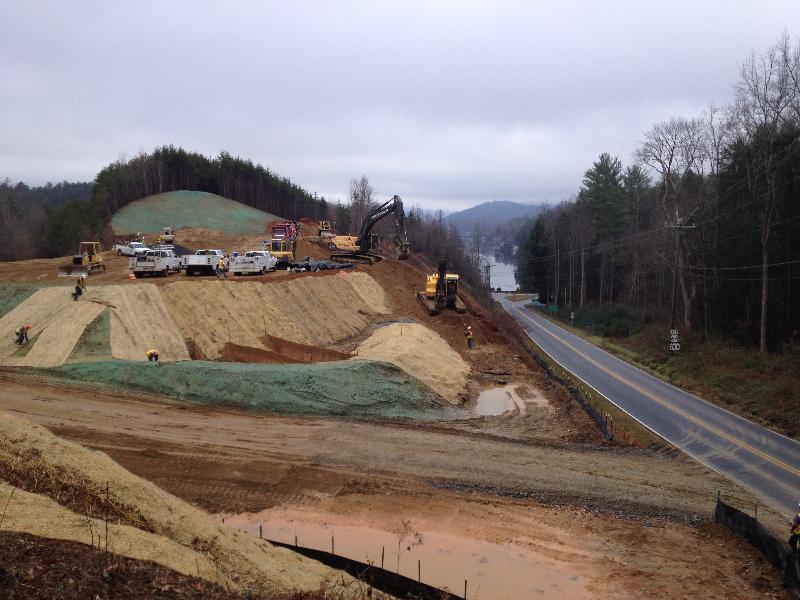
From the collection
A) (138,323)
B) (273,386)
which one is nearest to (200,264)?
(138,323)

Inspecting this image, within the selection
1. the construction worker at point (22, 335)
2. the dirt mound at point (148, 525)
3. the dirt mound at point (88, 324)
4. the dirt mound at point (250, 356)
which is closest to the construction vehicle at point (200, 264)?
the dirt mound at point (88, 324)

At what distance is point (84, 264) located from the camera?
41.7 m

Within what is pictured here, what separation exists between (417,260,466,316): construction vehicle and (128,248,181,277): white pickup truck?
61.7 ft

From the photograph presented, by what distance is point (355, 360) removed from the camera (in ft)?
94.8

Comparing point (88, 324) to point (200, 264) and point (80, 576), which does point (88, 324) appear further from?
point (80, 576)

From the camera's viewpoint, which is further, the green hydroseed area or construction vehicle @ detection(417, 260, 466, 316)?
construction vehicle @ detection(417, 260, 466, 316)

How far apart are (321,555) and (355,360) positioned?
53.2 feet

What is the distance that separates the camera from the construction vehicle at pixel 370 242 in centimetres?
5472

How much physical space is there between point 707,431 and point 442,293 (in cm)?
2445

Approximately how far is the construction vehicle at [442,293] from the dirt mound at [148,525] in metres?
34.6

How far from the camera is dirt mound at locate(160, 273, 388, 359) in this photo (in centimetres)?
3266

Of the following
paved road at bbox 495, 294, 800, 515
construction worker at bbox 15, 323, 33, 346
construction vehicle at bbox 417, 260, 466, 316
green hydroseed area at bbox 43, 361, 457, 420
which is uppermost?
construction vehicle at bbox 417, 260, 466, 316

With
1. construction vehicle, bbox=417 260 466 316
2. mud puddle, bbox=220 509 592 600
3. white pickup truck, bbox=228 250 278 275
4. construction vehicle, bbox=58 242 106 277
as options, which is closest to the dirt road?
mud puddle, bbox=220 509 592 600

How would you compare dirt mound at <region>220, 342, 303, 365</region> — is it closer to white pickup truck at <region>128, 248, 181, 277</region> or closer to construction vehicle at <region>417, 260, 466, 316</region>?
white pickup truck at <region>128, 248, 181, 277</region>
